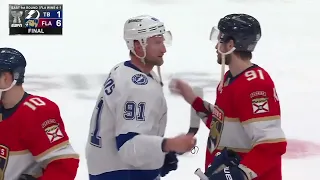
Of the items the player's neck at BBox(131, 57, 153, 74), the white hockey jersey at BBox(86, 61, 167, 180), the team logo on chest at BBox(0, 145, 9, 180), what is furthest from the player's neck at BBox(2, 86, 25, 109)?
the player's neck at BBox(131, 57, 153, 74)

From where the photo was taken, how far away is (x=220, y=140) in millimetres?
1984

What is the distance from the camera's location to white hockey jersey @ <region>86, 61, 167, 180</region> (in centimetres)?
173

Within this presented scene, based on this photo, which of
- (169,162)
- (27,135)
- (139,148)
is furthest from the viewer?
(169,162)

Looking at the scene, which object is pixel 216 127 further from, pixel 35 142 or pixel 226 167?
pixel 35 142

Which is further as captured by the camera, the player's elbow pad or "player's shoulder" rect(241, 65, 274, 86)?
"player's shoulder" rect(241, 65, 274, 86)

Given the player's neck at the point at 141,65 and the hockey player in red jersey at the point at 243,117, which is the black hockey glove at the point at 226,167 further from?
the player's neck at the point at 141,65

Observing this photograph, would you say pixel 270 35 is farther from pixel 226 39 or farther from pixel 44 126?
pixel 44 126

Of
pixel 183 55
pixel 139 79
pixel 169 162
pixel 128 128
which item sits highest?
pixel 139 79

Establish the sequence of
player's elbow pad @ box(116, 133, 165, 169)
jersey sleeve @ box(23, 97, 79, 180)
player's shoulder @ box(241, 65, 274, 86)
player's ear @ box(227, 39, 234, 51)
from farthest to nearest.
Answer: player's ear @ box(227, 39, 234, 51) → player's shoulder @ box(241, 65, 274, 86) → player's elbow pad @ box(116, 133, 165, 169) → jersey sleeve @ box(23, 97, 79, 180)

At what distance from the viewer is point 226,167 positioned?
184 centimetres

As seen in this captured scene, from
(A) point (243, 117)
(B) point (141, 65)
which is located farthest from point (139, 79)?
(A) point (243, 117)

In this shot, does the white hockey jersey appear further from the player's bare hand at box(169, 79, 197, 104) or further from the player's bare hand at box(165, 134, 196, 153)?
the player's bare hand at box(169, 79, 197, 104)

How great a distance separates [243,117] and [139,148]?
352 millimetres

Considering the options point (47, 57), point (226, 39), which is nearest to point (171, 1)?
point (47, 57)
